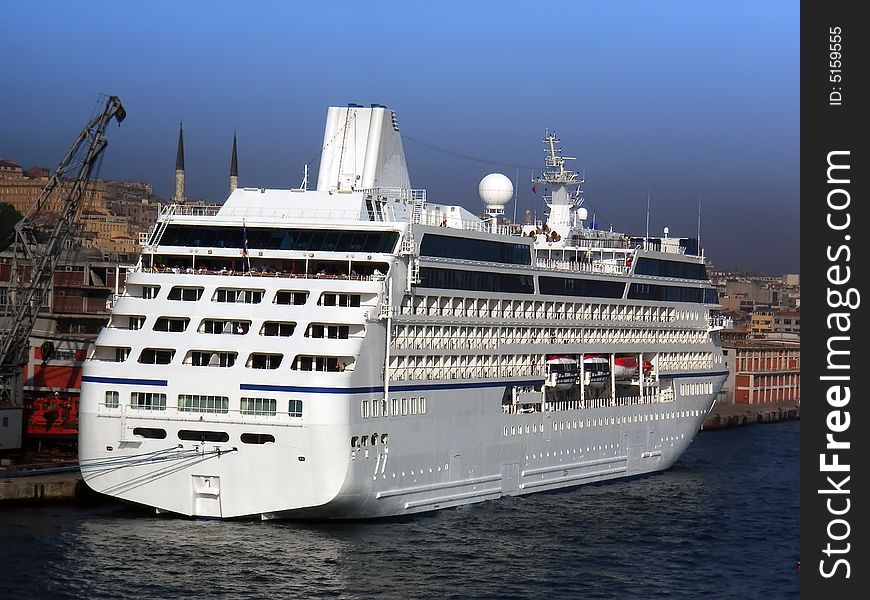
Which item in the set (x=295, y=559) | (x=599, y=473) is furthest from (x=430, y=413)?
(x=599, y=473)

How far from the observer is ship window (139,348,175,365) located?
3966 cm

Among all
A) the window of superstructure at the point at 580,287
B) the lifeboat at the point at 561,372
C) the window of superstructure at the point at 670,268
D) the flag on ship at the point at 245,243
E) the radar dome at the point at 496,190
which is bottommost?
the lifeboat at the point at 561,372

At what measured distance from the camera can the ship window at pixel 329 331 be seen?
3959 centimetres

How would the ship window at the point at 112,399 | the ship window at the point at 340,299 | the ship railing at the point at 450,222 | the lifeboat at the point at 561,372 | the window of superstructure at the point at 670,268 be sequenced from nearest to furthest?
the ship window at the point at 112,399, the ship window at the point at 340,299, the ship railing at the point at 450,222, the lifeboat at the point at 561,372, the window of superstructure at the point at 670,268

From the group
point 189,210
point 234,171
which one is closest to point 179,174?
point 234,171

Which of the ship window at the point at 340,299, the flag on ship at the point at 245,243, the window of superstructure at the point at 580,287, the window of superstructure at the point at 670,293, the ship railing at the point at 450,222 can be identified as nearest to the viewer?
the ship window at the point at 340,299

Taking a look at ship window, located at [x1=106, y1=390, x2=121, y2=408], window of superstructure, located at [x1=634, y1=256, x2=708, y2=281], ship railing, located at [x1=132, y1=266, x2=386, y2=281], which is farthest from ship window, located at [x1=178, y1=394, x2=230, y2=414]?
window of superstructure, located at [x1=634, y1=256, x2=708, y2=281]

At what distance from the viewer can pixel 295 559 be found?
117 feet

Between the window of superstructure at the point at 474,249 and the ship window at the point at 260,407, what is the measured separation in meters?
6.91

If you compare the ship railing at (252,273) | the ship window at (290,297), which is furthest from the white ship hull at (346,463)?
the ship railing at (252,273)

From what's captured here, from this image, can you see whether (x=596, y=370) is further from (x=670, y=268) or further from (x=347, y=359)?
(x=347, y=359)

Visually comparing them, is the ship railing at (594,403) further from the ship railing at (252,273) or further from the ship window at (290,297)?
the ship window at (290,297)

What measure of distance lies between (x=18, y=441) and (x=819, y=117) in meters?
32.6

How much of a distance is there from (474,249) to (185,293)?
899 centimetres
